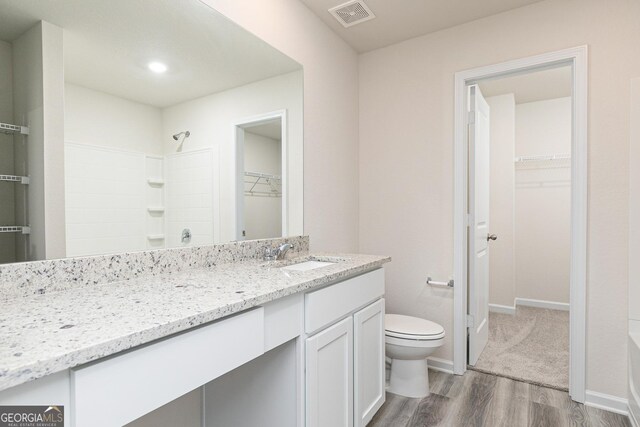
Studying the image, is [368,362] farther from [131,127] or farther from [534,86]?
[534,86]

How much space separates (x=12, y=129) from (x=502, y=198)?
159 inches

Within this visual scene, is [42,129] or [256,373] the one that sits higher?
[42,129]

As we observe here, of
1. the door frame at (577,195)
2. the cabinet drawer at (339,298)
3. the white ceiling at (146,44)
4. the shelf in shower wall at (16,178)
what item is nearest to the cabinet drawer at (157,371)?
the cabinet drawer at (339,298)

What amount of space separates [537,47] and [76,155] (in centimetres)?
256

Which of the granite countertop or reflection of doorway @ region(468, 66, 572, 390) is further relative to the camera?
reflection of doorway @ region(468, 66, 572, 390)

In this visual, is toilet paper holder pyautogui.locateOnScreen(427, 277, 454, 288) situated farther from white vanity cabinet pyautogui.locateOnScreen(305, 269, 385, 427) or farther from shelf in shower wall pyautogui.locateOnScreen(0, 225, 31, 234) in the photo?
shelf in shower wall pyautogui.locateOnScreen(0, 225, 31, 234)

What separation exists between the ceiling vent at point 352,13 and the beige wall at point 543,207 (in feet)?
9.04

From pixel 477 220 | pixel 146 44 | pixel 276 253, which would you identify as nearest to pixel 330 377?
pixel 276 253

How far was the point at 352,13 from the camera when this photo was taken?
7.59ft

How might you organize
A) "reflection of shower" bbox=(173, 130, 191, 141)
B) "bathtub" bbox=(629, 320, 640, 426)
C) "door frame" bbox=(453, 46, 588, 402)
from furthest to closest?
"door frame" bbox=(453, 46, 588, 402) < "bathtub" bbox=(629, 320, 640, 426) < "reflection of shower" bbox=(173, 130, 191, 141)

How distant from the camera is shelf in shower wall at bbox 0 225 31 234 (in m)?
1.04

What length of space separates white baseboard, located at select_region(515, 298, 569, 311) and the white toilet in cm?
254

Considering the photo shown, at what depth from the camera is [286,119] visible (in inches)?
85.0

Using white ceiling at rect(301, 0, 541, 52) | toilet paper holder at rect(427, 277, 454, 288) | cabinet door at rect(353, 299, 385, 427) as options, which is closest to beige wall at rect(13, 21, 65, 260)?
cabinet door at rect(353, 299, 385, 427)
